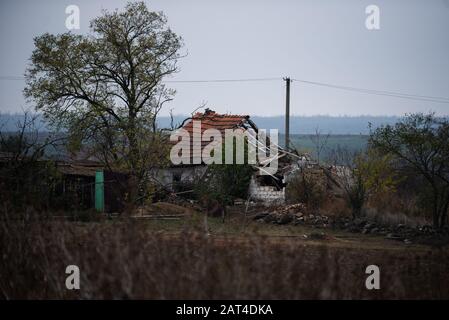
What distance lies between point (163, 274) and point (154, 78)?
90.1 ft

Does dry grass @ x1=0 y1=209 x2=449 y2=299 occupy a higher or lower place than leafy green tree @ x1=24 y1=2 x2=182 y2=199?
lower

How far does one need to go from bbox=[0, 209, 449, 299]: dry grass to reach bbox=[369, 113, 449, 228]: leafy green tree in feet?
46.9

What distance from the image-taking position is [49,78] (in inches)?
1275

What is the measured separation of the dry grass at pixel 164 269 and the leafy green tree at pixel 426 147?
46.9 ft

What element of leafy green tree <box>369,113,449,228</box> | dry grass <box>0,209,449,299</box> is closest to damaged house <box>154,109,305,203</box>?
leafy green tree <box>369,113,449,228</box>

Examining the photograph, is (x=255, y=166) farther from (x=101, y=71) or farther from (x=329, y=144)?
(x=329, y=144)

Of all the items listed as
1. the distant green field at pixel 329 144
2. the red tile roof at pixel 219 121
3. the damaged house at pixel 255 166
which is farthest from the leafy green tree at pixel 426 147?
the red tile roof at pixel 219 121

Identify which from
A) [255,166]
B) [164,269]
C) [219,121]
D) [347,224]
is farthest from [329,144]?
[164,269]

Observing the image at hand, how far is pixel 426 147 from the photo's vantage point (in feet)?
75.5

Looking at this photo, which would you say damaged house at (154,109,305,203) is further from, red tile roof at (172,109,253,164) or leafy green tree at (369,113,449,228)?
leafy green tree at (369,113,449,228)

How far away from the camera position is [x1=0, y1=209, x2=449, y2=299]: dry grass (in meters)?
6.40

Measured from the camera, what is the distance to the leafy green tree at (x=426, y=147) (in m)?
22.9

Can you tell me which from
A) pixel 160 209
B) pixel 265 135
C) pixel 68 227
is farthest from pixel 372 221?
pixel 68 227

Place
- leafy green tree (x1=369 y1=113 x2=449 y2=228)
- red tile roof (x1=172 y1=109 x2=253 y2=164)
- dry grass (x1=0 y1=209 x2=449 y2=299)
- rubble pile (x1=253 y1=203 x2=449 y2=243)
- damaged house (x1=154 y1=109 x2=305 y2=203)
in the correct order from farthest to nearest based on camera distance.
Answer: red tile roof (x1=172 y1=109 x2=253 y2=164) < damaged house (x1=154 y1=109 x2=305 y2=203) < leafy green tree (x1=369 y1=113 x2=449 y2=228) < rubble pile (x1=253 y1=203 x2=449 y2=243) < dry grass (x1=0 y1=209 x2=449 y2=299)
